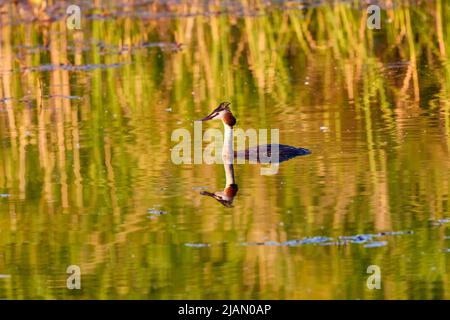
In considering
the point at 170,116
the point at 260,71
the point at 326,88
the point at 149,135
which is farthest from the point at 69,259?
the point at 260,71

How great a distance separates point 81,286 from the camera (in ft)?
21.4

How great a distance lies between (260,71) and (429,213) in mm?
6668

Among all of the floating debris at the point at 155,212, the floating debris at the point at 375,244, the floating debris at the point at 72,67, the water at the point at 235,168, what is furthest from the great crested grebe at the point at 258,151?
the floating debris at the point at 72,67

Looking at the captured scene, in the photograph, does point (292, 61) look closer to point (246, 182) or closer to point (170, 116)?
point (170, 116)

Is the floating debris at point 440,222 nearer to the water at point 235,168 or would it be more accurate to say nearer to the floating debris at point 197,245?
the water at point 235,168

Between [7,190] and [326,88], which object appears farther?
[326,88]

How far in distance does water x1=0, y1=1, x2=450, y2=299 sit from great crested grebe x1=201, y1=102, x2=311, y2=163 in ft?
0.43

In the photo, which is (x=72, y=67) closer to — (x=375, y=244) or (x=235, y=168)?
(x=235, y=168)

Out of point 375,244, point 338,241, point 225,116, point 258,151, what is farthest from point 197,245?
point 225,116

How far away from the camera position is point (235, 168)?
9.09m

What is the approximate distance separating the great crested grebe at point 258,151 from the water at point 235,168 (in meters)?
0.13

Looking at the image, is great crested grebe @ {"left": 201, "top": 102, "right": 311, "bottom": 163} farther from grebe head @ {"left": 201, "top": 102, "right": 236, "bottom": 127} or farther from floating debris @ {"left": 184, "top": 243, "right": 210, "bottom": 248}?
floating debris @ {"left": 184, "top": 243, "right": 210, "bottom": 248}

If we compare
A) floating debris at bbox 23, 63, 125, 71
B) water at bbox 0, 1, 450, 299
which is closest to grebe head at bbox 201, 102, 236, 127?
water at bbox 0, 1, 450, 299

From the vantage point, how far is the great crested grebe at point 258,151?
917cm
